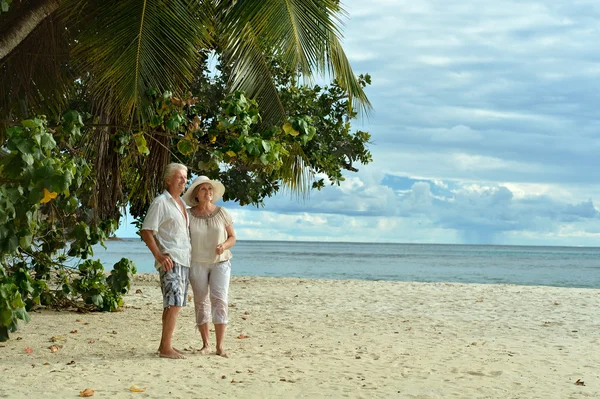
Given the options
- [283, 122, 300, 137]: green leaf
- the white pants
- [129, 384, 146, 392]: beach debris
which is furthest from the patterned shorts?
[283, 122, 300, 137]: green leaf

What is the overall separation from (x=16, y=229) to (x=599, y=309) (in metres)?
9.29

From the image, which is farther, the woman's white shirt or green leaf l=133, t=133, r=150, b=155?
green leaf l=133, t=133, r=150, b=155

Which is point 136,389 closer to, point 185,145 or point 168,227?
point 168,227

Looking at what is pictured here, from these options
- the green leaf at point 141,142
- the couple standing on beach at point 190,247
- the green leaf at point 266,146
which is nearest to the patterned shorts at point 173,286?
the couple standing on beach at point 190,247

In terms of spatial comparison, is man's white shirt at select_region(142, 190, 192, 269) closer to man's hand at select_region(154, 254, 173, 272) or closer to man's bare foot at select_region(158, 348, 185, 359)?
man's hand at select_region(154, 254, 173, 272)

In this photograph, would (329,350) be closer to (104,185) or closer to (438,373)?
(438,373)

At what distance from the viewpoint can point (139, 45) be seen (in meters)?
7.54

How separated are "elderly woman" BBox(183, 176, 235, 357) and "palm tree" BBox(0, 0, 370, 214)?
1.56m

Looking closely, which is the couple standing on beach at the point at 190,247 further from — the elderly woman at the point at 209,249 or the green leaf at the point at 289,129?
the green leaf at the point at 289,129

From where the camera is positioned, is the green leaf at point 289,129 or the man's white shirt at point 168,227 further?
the green leaf at point 289,129

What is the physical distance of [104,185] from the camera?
9.72m

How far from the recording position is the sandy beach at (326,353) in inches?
215

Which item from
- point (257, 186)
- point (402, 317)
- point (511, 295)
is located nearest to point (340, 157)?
point (257, 186)

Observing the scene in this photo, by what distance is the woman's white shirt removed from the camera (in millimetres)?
6418
